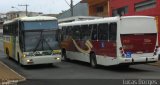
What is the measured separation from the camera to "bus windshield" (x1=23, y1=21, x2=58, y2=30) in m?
24.8

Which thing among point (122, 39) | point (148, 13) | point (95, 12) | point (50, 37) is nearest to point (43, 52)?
point (50, 37)

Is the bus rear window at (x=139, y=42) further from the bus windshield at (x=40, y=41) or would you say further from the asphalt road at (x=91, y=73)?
the bus windshield at (x=40, y=41)

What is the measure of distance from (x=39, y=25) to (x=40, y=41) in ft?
3.12

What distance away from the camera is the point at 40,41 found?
80.9 ft

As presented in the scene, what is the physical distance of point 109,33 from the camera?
2219cm

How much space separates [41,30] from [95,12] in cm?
3370

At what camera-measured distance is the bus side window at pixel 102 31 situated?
22641mm

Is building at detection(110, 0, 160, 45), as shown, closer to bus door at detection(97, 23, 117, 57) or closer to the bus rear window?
bus door at detection(97, 23, 117, 57)

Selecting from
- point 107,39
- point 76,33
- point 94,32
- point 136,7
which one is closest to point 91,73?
point 107,39

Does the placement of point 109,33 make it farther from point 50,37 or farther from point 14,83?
point 14,83

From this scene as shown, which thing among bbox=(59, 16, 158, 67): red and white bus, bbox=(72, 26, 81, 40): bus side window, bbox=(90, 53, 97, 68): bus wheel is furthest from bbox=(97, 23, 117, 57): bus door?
bbox=(72, 26, 81, 40): bus side window

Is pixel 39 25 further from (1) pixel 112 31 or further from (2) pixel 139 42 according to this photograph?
(2) pixel 139 42

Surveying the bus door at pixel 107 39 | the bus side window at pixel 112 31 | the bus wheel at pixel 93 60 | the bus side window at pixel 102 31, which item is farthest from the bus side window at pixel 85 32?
the bus side window at pixel 112 31

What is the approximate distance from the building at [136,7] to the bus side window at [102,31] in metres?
12.1
